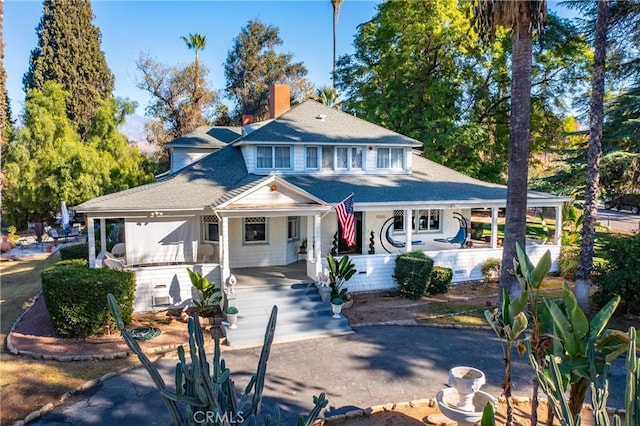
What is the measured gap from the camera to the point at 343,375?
9648 millimetres

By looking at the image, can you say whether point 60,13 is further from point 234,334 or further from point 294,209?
point 234,334

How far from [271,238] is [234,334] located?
231 inches

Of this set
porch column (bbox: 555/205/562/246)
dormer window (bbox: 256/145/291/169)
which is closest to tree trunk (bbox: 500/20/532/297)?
porch column (bbox: 555/205/562/246)

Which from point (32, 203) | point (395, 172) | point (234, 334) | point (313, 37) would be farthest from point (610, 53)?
point (32, 203)

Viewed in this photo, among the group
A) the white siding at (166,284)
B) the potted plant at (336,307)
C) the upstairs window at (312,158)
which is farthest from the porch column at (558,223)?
the white siding at (166,284)

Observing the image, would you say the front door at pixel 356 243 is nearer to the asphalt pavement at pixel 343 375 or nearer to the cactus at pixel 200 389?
the asphalt pavement at pixel 343 375

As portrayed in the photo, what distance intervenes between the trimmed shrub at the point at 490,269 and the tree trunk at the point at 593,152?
4.44 m

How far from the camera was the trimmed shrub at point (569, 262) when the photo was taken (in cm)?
1805

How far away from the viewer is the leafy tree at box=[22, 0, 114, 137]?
3675 cm

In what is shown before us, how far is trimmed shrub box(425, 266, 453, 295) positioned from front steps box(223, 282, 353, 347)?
459 centimetres

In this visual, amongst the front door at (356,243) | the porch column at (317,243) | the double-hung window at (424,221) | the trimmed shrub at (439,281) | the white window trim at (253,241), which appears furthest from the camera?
the double-hung window at (424,221)

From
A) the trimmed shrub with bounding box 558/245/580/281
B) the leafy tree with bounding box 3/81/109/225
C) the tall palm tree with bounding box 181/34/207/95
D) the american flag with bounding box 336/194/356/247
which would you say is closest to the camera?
the american flag with bounding box 336/194/356/247

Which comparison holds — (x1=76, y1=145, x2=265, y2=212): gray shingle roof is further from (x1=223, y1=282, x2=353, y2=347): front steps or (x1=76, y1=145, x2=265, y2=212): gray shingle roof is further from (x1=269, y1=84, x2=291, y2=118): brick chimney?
(x1=269, y1=84, x2=291, y2=118): brick chimney

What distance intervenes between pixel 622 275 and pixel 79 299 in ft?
53.0
